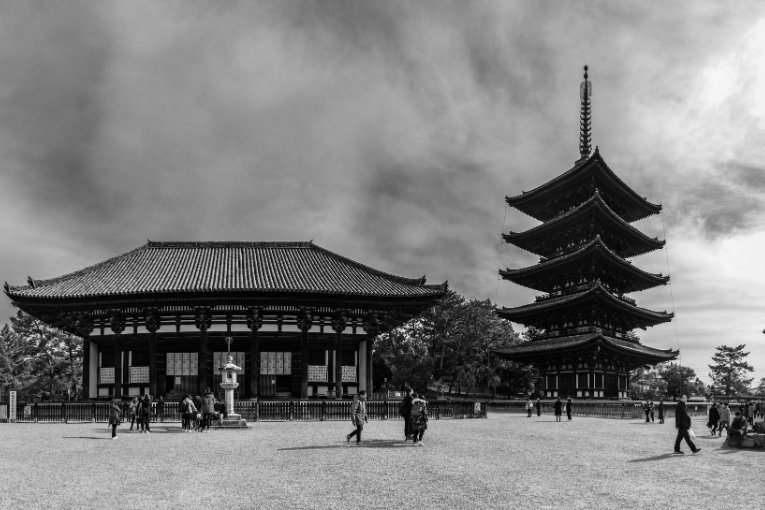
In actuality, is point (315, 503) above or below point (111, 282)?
below

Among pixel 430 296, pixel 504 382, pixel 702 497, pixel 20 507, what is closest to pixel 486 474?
pixel 702 497

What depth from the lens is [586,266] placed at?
57.0 metres

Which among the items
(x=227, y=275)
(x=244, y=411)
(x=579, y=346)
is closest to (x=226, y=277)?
(x=227, y=275)

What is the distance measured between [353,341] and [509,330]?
37.7 meters

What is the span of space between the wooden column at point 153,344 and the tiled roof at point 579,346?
29.5m

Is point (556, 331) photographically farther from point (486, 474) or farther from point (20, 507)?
point (20, 507)

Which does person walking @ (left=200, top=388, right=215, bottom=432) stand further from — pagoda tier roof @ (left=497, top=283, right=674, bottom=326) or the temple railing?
pagoda tier roof @ (left=497, top=283, right=674, bottom=326)

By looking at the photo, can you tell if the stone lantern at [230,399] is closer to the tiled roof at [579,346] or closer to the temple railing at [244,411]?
the temple railing at [244,411]

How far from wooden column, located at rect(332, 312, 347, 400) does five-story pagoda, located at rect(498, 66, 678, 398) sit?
20089 millimetres

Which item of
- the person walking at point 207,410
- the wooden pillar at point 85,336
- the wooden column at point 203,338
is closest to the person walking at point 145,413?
the person walking at point 207,410

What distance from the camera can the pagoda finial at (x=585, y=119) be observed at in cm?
6675

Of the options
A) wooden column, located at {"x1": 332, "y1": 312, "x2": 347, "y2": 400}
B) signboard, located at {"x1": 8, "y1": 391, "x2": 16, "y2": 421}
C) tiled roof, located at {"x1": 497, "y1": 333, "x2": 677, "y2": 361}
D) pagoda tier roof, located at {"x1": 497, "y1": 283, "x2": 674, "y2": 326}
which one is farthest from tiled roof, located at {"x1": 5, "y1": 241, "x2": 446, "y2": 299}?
pagoda tier roof, located at {"x1": 497, "y1": 283, "x2": 674, "y2": 326}

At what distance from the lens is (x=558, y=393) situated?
56000 millimetres

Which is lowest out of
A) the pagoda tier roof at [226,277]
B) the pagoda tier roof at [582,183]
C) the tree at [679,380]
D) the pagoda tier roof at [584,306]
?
the tree at [679,380]
